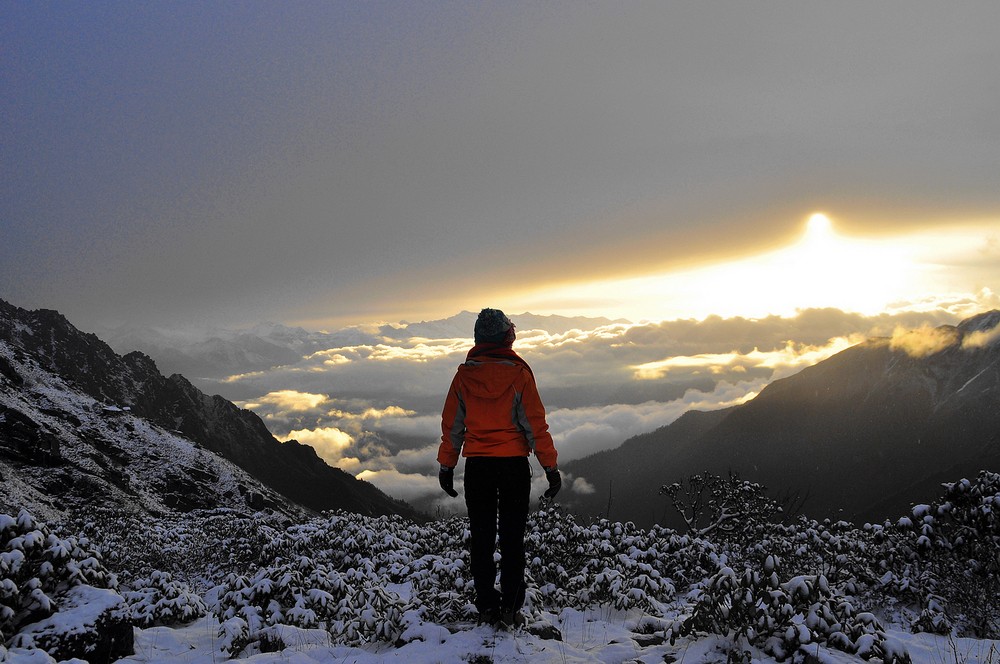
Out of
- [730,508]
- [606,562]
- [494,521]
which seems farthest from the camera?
[730,508]

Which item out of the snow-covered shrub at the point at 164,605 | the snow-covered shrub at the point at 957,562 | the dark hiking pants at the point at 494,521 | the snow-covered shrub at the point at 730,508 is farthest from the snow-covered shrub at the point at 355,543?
the snow-covered shrub at the point at 957,562

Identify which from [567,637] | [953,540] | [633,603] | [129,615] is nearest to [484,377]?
[567,637]

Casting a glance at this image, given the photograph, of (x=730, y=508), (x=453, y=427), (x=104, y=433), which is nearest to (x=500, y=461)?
(x=453, y=427)

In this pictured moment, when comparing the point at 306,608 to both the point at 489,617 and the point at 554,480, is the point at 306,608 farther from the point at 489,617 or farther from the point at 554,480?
the point at 554,480

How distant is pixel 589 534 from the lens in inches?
507

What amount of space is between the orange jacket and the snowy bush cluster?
2231 millimetres

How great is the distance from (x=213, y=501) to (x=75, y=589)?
6795 centimetres

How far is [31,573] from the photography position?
6715mm

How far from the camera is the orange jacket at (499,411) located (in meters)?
6.82

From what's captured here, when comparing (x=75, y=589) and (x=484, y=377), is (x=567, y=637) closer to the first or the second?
(x=484, y=377)

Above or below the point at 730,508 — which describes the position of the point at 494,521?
above

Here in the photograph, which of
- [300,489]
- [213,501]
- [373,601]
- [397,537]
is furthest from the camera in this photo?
[300,489]

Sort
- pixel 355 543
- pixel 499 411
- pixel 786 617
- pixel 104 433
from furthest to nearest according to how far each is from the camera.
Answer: pixel 104 433 < pixel 355 543 < pixel 499 411 < pixel 786 617

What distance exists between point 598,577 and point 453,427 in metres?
3.75
